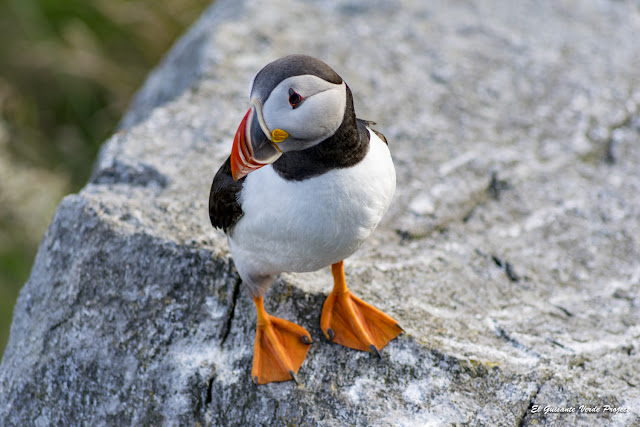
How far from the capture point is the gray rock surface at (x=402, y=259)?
2678 mm

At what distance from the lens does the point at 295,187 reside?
229cm

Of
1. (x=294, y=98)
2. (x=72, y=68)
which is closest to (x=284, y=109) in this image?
(x=294, y=98)

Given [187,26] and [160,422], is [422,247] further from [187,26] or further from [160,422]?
[187,26]

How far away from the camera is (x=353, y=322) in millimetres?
2738

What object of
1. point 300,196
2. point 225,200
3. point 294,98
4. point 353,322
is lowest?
point 353,322

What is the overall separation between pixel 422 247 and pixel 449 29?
2514 millimetres

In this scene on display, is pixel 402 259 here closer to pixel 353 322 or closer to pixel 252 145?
pixel 353 322

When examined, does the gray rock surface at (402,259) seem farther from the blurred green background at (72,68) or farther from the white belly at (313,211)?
the blurred green background at (72,68)

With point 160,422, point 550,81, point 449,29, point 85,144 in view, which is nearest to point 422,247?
point 160,422

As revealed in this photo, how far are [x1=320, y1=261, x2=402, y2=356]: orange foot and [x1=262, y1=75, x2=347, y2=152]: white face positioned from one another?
89cm

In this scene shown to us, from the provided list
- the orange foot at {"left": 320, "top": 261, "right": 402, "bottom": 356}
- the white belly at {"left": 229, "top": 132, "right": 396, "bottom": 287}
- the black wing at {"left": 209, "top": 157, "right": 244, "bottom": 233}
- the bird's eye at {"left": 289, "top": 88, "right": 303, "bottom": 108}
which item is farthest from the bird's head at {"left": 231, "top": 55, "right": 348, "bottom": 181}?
the orange foot at {"left": 320, "top": 261, "right": 402, "bottom": 356}

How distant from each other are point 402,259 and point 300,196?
1.24 m

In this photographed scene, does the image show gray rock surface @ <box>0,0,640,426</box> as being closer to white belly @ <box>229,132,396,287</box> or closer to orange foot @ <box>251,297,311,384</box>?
orange foot @ <box>251,297,311,384</box>

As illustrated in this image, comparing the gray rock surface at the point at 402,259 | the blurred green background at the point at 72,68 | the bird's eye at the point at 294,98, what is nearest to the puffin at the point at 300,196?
the bird's eye at the point at 294,98
